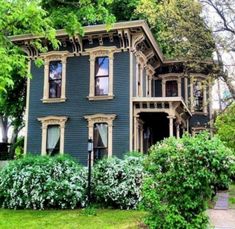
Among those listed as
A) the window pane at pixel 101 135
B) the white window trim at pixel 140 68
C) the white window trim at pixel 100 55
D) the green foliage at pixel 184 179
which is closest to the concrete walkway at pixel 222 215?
Result: the green foliage at pixel 184 179

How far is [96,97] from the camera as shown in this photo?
17469mm

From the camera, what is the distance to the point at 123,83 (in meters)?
17.1

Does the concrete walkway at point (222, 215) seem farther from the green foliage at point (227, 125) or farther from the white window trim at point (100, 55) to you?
the white window trim at point (100, 55)

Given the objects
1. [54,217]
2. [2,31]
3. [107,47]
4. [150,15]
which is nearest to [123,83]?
[107,47]

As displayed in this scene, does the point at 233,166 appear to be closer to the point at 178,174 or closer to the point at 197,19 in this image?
the point at 178,174

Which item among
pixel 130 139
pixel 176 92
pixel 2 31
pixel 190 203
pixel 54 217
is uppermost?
pixel 176 92

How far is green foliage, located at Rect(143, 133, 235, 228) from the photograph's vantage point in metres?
8.02

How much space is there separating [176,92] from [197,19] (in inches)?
190

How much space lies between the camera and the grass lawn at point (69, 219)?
1023cm

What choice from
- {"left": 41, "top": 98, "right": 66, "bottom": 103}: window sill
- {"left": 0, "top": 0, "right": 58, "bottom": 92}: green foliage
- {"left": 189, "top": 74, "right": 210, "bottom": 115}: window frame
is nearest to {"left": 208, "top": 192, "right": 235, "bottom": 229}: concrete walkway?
{"left": 0, "top": 0, "right": 58, "bottom": 92}: green foliage

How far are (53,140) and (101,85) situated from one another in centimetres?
347

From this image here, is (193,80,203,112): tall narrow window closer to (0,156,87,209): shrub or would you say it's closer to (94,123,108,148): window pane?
(94,123,108,148): window pane

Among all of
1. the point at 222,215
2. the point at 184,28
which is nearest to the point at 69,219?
the point at 222,215

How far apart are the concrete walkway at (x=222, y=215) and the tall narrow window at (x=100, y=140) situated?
5.35 meters
